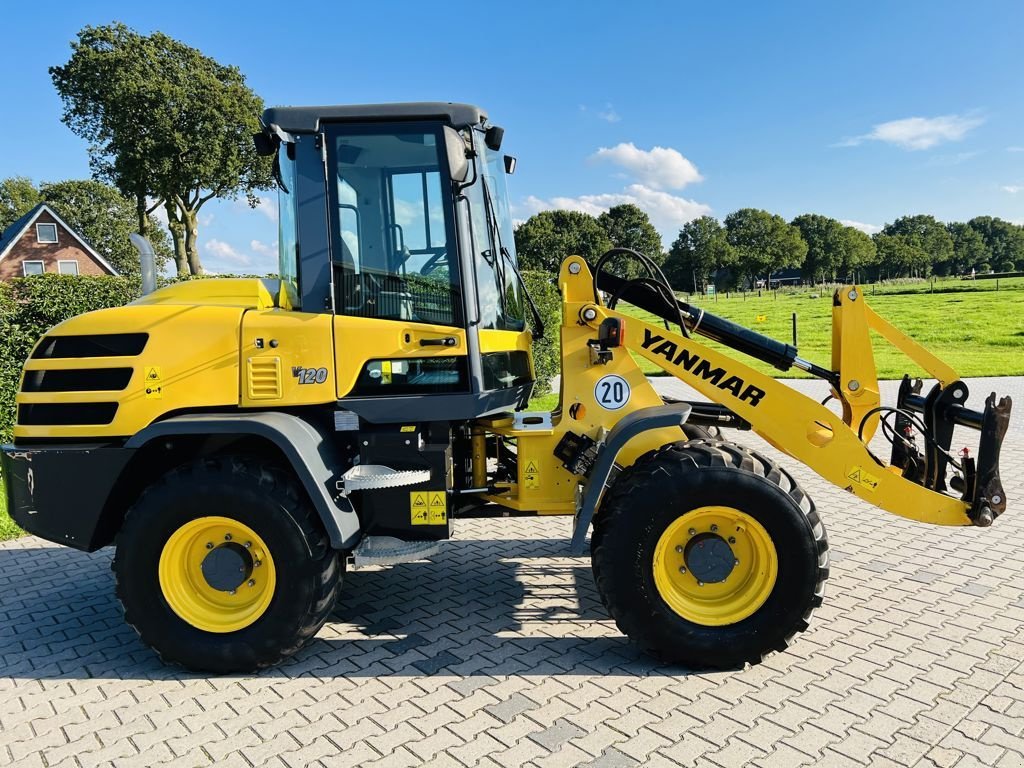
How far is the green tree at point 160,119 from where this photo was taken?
29.9m

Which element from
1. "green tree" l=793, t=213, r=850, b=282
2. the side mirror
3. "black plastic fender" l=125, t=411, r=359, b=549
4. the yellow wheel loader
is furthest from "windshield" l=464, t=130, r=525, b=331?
"green tree" l=793, t=213, r=850, b=282

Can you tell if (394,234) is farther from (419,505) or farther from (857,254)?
(857,254)

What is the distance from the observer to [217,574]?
3.77 metres

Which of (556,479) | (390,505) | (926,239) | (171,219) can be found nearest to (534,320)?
(556,479)

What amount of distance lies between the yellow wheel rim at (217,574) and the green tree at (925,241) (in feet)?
355

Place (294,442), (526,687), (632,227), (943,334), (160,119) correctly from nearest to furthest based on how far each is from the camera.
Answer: (526,687) < (294,442) < (943,334) < (160,119) < (632,227)

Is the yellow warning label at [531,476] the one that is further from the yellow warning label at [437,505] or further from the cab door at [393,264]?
the cab door at [393,264]

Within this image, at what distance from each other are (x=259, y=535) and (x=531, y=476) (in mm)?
1542

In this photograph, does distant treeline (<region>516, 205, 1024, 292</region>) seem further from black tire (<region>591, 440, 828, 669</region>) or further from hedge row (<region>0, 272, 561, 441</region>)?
black tire (<region>591, 440, 828, 669</region>)

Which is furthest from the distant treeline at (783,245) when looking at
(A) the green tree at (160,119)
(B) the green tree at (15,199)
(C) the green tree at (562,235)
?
(B) the green tree at (15,199)

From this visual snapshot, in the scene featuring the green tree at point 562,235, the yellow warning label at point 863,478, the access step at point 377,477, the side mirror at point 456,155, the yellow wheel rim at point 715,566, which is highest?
the green tree at point 562,235

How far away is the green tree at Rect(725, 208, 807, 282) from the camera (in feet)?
282

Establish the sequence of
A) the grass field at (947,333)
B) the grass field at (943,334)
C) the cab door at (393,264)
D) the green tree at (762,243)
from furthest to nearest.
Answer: the green tree at (762,243) < the grass field at (947,333) < the grass field at (943,334) < the cab door at (393,264)

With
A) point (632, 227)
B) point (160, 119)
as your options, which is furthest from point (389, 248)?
point (632, 227)
